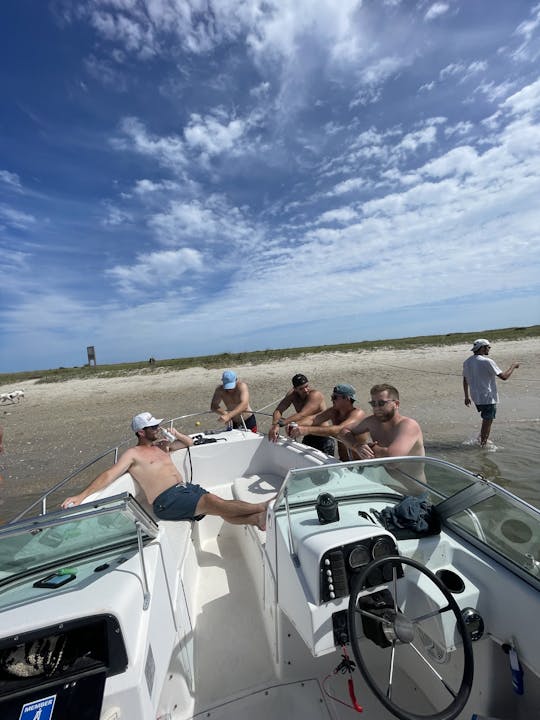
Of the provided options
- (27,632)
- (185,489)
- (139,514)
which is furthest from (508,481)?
(27,632)

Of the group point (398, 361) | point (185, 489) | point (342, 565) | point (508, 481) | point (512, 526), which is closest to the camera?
point (342, 565)

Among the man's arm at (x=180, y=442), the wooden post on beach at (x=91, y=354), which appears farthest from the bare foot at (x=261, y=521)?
the wooden post on beach at (x=91, y=354)

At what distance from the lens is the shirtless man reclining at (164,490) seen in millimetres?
3217

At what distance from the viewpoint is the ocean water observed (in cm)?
527

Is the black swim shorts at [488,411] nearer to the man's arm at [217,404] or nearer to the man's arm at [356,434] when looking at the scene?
the man's arm at [356,434]

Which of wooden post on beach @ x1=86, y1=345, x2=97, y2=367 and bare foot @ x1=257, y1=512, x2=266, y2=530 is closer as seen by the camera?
bare foot @ x1=257, y1=512, x2=266, y2=530

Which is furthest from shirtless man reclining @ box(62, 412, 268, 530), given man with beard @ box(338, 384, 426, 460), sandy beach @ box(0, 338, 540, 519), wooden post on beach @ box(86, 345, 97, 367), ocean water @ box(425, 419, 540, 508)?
wooden post on beach @ box(86, 345, 97, 367)

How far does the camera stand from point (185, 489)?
3402 mm

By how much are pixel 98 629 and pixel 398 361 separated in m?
19.8

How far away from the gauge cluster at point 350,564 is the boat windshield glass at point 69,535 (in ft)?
3.33

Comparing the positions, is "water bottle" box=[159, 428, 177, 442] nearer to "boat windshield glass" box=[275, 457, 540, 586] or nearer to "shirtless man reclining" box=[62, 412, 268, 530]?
"shirtless man reclining" box=[62, 412, 268, 530]

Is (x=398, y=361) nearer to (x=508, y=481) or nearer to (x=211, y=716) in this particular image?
(x=508, y=481)

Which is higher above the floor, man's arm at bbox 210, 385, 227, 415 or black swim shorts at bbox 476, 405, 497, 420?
man's arm at bbox 210, 385, 227, 415

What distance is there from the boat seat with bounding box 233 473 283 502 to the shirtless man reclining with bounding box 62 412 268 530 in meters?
0.79
